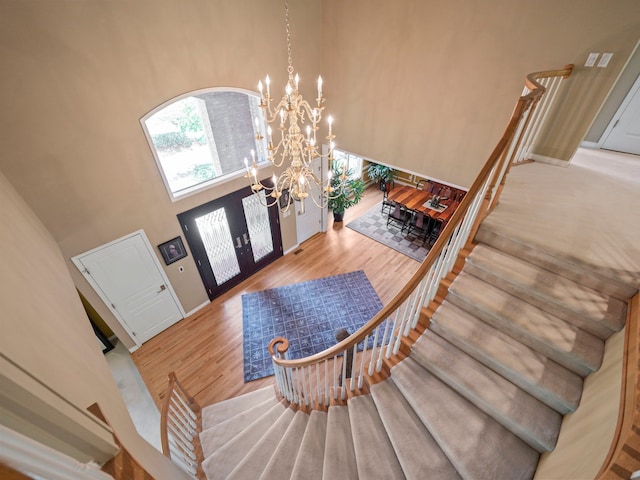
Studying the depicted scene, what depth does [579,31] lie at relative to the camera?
9.61ft

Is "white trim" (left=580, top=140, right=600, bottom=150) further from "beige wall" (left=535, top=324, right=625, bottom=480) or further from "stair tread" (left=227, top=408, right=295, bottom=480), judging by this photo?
"stair tread" (left=227, top=408, right=295, bottom=480)

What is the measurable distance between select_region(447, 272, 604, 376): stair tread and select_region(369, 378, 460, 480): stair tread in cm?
92

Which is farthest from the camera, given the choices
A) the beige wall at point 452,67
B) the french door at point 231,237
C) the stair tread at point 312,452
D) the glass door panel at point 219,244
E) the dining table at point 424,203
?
the dining table at point 424,203

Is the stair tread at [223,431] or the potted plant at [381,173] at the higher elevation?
the potted plant at [381,173]

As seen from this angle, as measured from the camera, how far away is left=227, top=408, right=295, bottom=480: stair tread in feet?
7.63

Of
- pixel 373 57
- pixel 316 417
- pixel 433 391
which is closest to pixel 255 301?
pixel 316 417

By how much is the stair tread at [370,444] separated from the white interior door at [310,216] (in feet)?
14.3

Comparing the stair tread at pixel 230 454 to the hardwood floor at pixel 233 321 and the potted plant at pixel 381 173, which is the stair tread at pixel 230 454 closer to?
the hardwood floor at pixel 233 321

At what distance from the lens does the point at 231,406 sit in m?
3.52

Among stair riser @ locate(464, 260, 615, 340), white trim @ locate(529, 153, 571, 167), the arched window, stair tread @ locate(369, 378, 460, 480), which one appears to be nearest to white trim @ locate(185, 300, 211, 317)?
the arched window

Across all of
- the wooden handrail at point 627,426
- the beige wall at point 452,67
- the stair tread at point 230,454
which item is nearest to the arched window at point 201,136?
the beige wall at point 452,67

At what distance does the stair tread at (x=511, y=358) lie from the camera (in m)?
1.69

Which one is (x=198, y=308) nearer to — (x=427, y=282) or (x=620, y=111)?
(x=427, y=282)

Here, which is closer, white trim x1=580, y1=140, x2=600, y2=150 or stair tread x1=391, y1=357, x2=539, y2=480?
stair tread x1=391, y1=357, x2=539, y2=480
